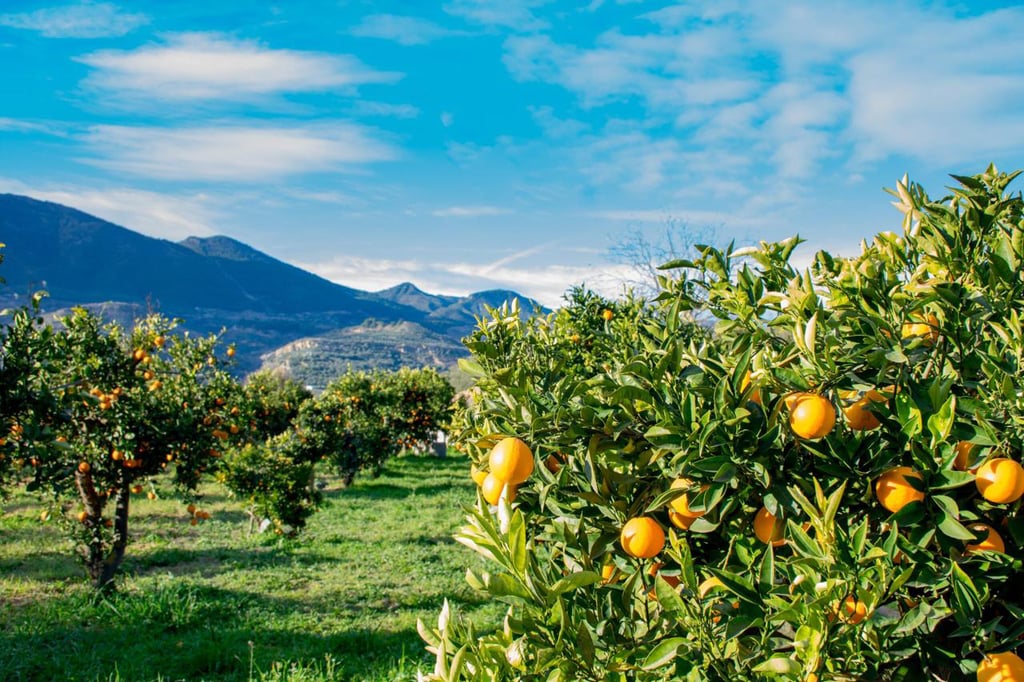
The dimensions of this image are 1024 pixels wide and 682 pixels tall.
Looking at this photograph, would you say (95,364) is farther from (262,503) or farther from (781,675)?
(781,675)

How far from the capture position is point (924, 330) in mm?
1573

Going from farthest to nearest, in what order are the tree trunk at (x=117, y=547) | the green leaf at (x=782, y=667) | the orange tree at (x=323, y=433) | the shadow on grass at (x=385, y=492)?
1. the shadow on grass at (x=385, y=492)
2. the orange tree at (x=323, y=433)
3. the tree trunk at (x=117, y=547)
4. the green leaf at (x=782, y=667)

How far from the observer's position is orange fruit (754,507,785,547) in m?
1.32

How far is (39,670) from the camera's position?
187 inches

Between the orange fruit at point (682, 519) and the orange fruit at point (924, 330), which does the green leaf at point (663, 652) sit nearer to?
the orange fruit at point (682, 519)

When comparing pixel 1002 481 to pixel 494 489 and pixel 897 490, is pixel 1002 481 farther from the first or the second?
pixel 494 489

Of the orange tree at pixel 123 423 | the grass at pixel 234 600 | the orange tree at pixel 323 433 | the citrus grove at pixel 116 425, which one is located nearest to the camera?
the citrus grove at pixel 116 425

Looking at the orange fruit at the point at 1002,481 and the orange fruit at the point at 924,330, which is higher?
the orange fruit at the point at 924,330

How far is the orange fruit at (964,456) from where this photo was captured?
126 cm

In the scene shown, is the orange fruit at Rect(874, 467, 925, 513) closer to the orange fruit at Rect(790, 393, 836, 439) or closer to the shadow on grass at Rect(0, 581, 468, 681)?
the orange fruit at Rect(790, 393, 836, 439)

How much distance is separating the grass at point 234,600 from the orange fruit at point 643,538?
136 inches

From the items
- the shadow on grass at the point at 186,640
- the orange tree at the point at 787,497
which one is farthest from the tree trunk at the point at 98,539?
the orange tree at the point at 787,497

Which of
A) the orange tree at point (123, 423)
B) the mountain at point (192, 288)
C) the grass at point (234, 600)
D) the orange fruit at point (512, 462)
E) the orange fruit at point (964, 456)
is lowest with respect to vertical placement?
the grass at point (234, 600)

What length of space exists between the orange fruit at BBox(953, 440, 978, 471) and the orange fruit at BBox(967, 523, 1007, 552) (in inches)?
4.5
